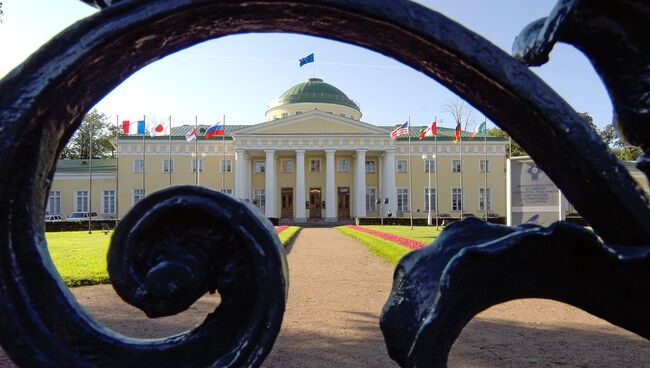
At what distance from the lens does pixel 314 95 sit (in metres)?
49.8

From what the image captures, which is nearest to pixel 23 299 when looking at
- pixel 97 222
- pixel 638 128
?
→ pixel 638 128

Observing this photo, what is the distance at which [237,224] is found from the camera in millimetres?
783

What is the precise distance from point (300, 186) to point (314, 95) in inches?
523

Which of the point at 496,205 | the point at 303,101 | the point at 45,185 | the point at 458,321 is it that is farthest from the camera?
the point at 303,101

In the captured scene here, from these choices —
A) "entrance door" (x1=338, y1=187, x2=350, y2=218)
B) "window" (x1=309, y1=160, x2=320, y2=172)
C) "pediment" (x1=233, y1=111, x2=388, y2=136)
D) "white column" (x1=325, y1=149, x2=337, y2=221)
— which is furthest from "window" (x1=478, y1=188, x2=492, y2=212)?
"window" (x1=309, y1=160, x2=320, y2=172)

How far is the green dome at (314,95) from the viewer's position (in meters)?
49.7

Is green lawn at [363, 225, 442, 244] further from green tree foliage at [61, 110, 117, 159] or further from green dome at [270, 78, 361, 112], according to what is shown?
green tree foliage at [61, 110, 117, 159]

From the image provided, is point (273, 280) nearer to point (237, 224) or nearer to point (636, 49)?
point (237, 224)

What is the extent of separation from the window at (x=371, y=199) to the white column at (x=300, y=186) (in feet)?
21.1

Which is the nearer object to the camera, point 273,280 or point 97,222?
point 273,280

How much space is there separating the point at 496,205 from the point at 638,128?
152ft

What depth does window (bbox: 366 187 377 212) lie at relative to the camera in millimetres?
43688

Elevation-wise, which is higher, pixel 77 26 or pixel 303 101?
pixel 303 101

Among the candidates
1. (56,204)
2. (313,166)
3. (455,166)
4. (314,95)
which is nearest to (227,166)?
(313,166)
